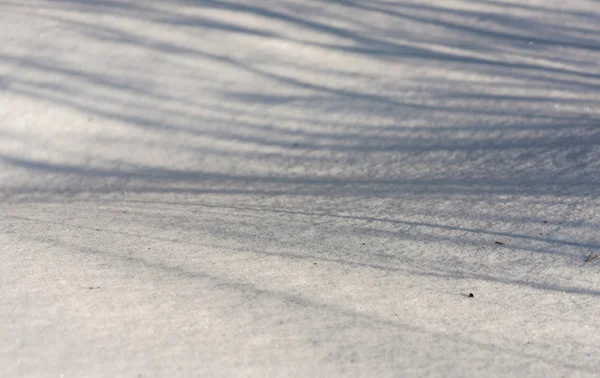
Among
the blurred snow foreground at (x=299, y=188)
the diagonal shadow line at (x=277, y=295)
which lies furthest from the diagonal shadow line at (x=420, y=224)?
the diagonal shadow line at (x=277, y=295)

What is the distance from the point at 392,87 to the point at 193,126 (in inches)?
71.9

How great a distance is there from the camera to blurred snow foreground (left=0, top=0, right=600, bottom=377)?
316 cm

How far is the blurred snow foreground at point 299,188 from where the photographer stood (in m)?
3.16

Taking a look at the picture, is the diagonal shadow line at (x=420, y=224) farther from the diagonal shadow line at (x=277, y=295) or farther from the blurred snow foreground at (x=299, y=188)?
the diagonal shadow line at (x=277, y=295)

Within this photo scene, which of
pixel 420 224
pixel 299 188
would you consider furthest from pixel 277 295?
pixel 299 188

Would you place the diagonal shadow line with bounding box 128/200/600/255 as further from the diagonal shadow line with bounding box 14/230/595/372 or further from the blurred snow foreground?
the diagonal shadow line with bounding box 14/230/595/372

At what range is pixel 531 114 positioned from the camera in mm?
6070

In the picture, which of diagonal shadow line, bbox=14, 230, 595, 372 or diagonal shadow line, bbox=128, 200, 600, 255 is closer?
diagonal shadow line, bbox=14, 230, 595, 372

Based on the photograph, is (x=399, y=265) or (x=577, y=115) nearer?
(x=399, y=265)

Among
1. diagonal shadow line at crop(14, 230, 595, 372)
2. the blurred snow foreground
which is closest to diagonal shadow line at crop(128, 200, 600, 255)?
the blurred snow foreground

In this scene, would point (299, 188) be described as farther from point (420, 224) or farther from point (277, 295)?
point (277, 295)

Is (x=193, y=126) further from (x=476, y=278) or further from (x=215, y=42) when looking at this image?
(x=476, y=278)

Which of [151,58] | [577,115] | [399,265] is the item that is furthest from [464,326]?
[151,58]

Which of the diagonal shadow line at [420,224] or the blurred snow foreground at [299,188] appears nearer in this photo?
the blurred snow foreground at [299,188]
